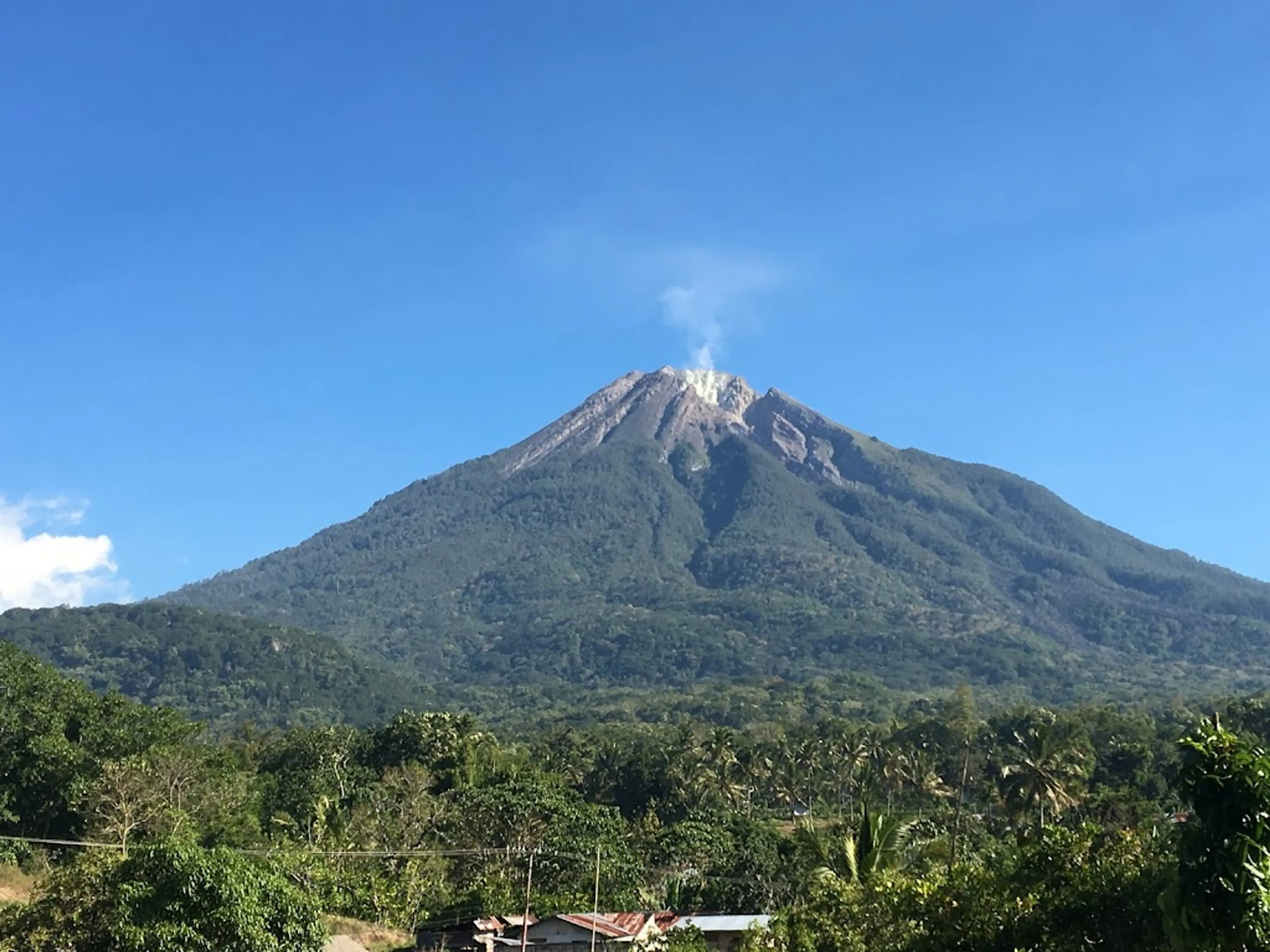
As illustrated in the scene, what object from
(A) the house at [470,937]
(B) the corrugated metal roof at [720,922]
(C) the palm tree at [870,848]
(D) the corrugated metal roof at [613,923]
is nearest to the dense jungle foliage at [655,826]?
(C) the palm tree at [870,848]

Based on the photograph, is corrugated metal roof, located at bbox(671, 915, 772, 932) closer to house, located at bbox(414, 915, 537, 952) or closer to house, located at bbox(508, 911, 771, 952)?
house, located at bbox(508, 911, 771, 952)

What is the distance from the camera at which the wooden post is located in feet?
109

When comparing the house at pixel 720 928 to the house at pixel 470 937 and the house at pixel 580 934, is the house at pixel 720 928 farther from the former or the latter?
the house at pixel 470 937

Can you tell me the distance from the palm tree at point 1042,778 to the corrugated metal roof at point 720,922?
1381 cm

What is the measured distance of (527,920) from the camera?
34.4m

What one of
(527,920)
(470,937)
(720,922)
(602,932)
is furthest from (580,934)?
(720,922)

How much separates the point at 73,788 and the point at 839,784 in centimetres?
6054

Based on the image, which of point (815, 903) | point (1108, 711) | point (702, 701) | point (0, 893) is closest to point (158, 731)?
point (0, 893)

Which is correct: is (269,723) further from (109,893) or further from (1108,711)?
(109,893)

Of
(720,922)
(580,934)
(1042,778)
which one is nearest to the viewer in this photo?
(580,934)

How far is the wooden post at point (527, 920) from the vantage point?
33156 millimetres

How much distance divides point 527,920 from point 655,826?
38.0 m

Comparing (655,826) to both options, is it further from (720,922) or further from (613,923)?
(613,923)

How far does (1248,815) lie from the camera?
9.06 meters
